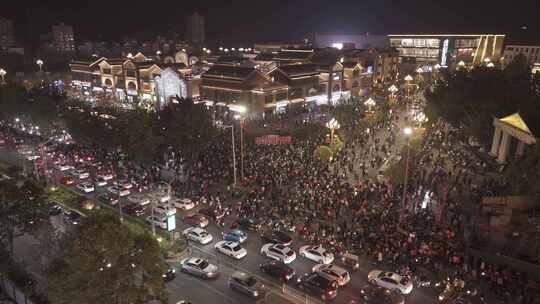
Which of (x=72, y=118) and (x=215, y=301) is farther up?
(x=72, y=118)

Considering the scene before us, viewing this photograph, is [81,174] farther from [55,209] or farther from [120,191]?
[55,209]

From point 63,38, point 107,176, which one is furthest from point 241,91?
point 63,38

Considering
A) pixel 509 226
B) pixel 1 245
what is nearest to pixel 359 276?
pixel 509 226

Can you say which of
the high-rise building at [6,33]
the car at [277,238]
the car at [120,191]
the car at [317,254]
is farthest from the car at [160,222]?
the high-rise building at [6,33]

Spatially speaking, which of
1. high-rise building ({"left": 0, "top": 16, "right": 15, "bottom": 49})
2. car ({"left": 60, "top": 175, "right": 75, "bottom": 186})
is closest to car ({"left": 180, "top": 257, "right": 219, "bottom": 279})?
car ({"left": 60, "top": 175, "right": 75, "bottom": 186})

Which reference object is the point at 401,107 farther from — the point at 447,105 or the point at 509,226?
the point at 509,226

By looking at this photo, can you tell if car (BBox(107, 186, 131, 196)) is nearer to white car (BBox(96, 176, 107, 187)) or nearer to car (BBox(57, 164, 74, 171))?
white car (BBox(96, 176, 107, 187))

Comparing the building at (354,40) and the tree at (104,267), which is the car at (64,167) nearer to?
the tree at (104,267)
